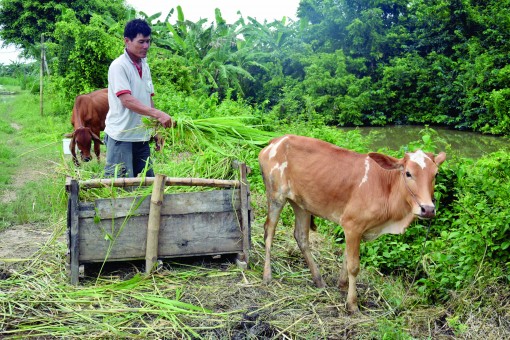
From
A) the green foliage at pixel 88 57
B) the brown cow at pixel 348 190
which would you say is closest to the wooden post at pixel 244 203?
the brown cow at pixel 348 190

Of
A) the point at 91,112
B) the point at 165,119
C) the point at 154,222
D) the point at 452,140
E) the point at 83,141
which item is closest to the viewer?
the point at 154,222

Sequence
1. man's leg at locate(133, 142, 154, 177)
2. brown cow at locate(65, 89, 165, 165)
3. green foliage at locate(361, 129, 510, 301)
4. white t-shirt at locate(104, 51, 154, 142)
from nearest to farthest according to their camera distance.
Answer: green foliage at locate(361, 129, 510, 301), white t-shirt at locate(104, 51, 154, 142), man's leg at locate(133, 142, 154, 177), brown cow at locate(65, 89, 165, 165)

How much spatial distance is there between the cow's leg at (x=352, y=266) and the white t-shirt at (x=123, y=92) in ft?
6.31

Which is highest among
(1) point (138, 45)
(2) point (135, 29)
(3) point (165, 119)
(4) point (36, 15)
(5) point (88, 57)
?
(4) point (36, 15)

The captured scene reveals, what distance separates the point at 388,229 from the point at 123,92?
2346mm

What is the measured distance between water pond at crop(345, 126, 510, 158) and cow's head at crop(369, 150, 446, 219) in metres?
11.4

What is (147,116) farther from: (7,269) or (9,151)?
(9,151)

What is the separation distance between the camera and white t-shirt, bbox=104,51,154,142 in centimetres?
440

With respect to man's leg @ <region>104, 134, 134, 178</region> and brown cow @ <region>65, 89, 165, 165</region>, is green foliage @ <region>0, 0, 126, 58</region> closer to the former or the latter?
brown cow @ <region>65, 89, 165, 165</region>

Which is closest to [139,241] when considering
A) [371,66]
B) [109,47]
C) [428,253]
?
[428,253]

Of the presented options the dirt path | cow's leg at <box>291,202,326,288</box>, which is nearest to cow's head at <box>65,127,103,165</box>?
the dirt path

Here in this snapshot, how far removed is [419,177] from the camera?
3.77 metres

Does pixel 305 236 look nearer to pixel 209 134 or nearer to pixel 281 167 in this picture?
pixel 281 167

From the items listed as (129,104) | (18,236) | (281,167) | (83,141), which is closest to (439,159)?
(281,167)
